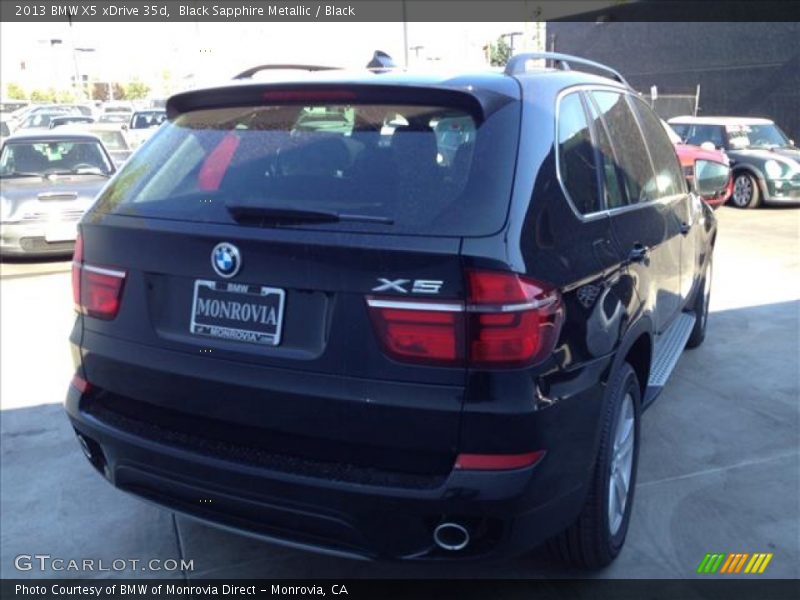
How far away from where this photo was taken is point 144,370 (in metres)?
2.80

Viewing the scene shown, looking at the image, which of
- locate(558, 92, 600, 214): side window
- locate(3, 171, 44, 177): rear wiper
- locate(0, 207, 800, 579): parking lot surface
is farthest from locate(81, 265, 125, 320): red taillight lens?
locate(3, 171, 44, 177): rear wiper

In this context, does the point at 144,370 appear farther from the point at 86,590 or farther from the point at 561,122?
the point at 561,122

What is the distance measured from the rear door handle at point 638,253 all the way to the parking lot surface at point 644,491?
1161 millimetres

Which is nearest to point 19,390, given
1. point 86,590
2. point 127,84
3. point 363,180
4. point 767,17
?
point 86,590

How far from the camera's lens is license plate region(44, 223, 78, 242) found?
370 inches

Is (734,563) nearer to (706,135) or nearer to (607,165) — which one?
(607,165)

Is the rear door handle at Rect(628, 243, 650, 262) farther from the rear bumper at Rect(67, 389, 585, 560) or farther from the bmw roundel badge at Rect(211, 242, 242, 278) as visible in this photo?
the bmw roundel badge at Rect(211, 242, 242, 278)

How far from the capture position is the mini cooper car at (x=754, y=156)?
13.6 meters

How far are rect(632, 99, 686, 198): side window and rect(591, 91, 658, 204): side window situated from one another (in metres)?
0.15

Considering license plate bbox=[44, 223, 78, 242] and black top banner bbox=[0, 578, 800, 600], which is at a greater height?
license plate bbox=[44, 223, 78, 242]

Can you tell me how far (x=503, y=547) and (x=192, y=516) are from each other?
107cm

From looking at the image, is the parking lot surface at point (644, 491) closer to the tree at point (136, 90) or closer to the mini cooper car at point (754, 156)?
the mini cooper car at point (754, 156)

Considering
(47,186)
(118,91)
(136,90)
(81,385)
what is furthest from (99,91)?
(81,385)

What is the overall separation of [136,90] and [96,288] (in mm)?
69834
